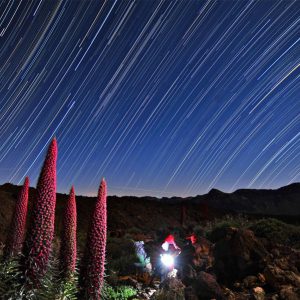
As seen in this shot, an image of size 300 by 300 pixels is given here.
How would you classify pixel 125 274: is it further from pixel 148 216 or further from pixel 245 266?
pixel 148 216

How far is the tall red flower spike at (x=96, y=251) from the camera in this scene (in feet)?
13.2

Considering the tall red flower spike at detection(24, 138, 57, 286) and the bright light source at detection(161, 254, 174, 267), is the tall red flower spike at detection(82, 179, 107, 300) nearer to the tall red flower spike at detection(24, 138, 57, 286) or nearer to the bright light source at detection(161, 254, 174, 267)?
the tall red flower spike at detection(24, 138, 57, 286)

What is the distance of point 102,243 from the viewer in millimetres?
4086

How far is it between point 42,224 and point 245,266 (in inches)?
352

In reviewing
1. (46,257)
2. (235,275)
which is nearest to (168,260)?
(235,275)

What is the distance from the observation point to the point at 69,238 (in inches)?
195

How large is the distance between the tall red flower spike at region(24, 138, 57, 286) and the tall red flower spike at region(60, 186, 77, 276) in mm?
979

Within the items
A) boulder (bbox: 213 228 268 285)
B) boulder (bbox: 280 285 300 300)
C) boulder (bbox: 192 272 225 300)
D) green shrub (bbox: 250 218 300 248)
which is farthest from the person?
green shrub (bbox: 250 218 300 248)

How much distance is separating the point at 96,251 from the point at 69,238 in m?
1.00

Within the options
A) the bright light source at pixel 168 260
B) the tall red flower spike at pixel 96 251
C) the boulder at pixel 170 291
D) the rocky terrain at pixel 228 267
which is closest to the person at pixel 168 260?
the bright light source at pixel 168 260

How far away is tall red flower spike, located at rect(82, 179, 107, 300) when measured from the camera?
401 centimetres

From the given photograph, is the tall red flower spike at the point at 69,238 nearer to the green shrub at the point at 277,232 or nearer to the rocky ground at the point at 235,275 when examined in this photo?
the rocky ground at the point at 235,275

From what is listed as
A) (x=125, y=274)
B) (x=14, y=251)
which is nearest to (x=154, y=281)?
(x=125, y=274)

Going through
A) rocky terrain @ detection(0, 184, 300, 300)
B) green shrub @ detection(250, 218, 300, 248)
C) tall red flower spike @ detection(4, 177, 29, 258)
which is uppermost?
green shrub @ detection(250, 218, 300, 248)
